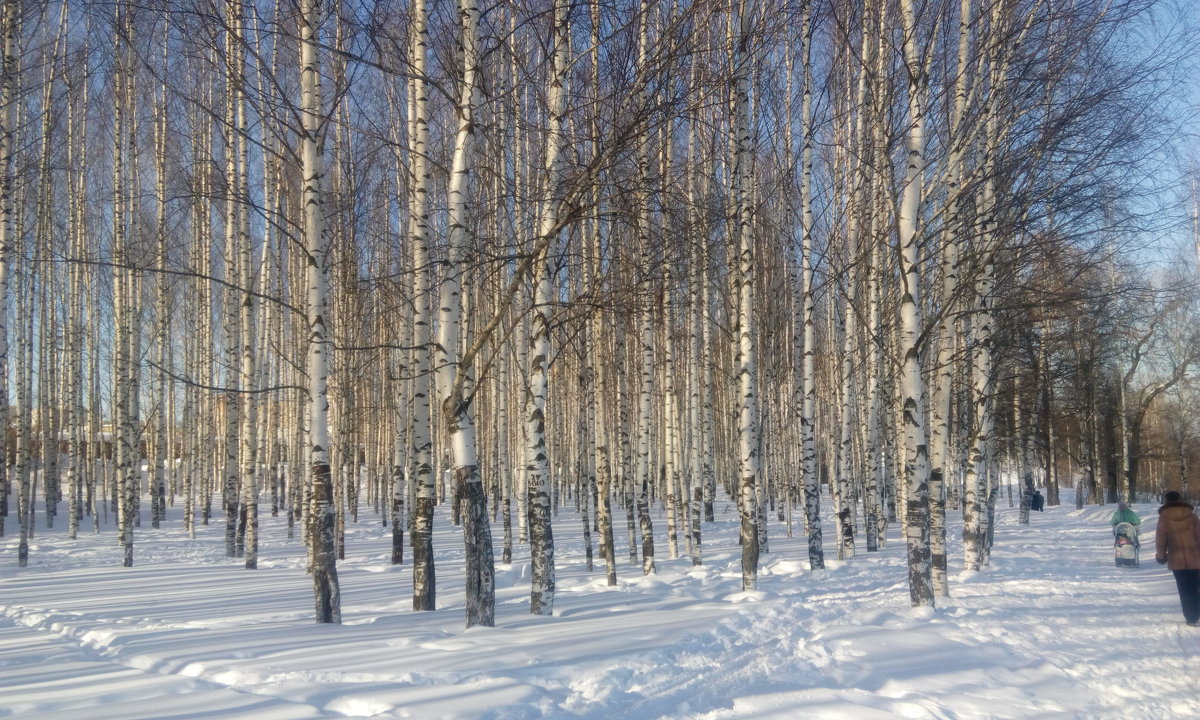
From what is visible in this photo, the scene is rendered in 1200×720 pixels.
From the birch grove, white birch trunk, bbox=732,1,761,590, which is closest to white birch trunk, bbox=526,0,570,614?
the birch grove

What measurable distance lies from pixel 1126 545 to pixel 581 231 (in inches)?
437

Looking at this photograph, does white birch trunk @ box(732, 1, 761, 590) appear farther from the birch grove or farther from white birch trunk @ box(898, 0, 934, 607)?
white birch trunk @ box(898, 0, 934, 607)

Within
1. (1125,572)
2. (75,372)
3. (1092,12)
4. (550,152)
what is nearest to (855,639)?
(550,152)

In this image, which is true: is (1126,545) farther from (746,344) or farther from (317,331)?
(317,331)

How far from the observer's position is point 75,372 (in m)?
21.1

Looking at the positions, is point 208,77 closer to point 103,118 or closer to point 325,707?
point 103,118

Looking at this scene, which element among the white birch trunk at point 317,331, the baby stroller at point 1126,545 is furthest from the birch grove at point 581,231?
the baby stroller at point 1126,545

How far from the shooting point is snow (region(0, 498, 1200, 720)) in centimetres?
527

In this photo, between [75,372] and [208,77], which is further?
[75,372]

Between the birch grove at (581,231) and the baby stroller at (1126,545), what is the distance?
2.33 metres

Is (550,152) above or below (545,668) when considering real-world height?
above

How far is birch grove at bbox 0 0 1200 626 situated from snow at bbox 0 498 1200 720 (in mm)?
847

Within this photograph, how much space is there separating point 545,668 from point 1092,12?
9.90 metres

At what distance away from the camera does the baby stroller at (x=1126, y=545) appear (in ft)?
46.9
